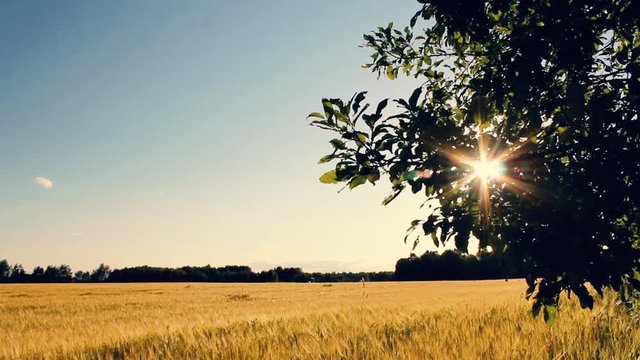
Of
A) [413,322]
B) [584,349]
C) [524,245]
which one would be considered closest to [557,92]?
[524,245]

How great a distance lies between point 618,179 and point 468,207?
64 centimetres

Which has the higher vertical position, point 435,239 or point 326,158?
point 326,158

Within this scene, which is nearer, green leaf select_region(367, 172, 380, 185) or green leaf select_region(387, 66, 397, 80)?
green leaf select_region(367, 172, 380, 185)

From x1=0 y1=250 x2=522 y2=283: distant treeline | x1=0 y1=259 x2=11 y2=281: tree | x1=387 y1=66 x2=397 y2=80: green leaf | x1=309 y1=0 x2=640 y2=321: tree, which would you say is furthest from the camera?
x1=0 y1=259 x2=11 y2=281: tree

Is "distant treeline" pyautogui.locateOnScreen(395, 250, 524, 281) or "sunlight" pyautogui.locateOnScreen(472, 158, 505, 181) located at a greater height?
"sunlight" pyautogui.locateOnScreen(472, 158, 505, 181)

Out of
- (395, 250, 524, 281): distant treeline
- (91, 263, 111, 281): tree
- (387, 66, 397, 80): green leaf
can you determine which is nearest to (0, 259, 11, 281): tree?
(91, 263, 111, 281): tree

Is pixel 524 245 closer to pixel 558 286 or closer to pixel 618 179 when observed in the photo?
pixel 558 286

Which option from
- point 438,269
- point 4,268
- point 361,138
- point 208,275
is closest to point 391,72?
point 361,138

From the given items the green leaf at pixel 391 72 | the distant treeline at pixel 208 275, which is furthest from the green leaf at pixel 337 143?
the distant treeline at pixel 208 275

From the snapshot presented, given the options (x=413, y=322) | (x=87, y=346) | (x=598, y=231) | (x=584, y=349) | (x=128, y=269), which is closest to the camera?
(x=598, y=231)

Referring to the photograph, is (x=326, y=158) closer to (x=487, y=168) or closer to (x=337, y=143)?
(x=337, y=143)

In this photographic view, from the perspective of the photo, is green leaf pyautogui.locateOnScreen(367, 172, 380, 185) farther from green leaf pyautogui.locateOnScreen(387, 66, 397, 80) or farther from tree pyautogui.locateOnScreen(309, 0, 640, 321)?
green leaf pyautogui.locateOnScreen(387, 66, 397, 80)

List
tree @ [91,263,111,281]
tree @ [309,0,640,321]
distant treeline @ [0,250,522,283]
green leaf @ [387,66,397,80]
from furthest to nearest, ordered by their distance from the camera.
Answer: tree @ [91,263,111,281], distant treeline @ [0,250,522,283], green leaf @ [387,66,397,80], tree @ [309,0,640,321]

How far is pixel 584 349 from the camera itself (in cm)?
346
